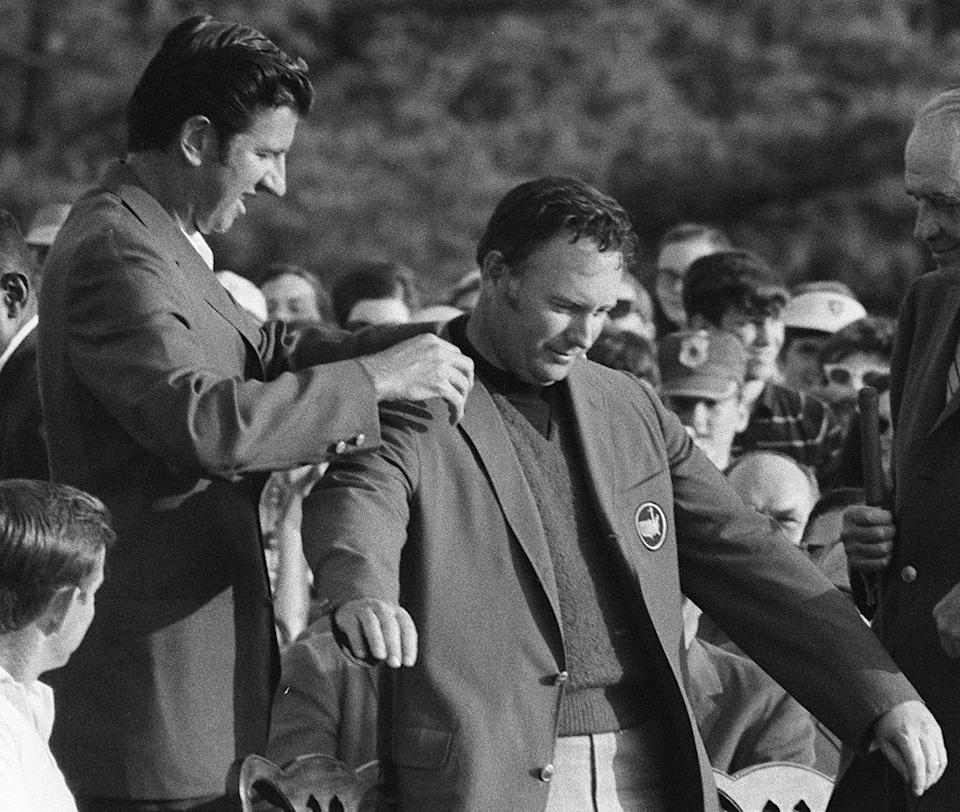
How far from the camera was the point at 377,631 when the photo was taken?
361 cm

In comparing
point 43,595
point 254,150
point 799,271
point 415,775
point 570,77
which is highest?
point 254,150

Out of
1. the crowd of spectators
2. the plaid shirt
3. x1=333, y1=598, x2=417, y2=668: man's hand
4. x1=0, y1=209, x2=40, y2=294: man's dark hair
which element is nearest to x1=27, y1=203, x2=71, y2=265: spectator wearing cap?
the plaid shirt

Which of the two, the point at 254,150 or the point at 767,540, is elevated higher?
the point at 254,150

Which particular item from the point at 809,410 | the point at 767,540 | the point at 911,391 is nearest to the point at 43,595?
the point at 767,540

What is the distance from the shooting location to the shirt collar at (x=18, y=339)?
16.4ft

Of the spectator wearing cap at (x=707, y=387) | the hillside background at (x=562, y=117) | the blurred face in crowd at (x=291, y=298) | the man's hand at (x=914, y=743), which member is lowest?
the hillside background at (x=562, y=117)

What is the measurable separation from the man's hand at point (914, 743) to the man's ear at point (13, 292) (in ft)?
6.59

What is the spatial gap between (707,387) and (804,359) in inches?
77.7

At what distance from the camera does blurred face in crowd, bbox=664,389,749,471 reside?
275 inches

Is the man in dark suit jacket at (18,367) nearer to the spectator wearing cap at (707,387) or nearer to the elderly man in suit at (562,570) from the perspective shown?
the elderly man in suit at (562,570)

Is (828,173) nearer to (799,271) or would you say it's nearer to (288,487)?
(799,271)

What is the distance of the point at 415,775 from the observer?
400 centimetres

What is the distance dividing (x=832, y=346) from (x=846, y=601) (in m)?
4.00

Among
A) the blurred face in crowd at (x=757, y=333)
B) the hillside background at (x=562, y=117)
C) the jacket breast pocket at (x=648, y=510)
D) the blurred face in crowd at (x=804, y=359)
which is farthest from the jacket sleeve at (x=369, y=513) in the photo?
the hillside background at (x=562, y=117)
